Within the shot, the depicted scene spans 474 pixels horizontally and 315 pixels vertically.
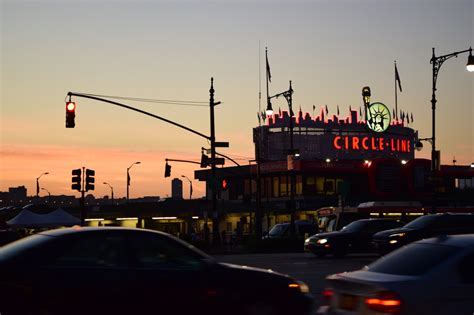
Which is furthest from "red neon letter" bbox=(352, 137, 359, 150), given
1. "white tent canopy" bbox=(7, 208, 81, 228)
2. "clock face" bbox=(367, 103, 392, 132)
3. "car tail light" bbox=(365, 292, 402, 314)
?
"car tail light" bbox=(365, 292, 402, 314)

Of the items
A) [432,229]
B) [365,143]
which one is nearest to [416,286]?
[432,229]

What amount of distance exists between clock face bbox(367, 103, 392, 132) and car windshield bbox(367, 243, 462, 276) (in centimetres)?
7471

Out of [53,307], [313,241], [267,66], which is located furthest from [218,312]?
[267,66]

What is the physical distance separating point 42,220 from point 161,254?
35560mm

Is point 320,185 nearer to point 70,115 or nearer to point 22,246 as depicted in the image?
point 70,115

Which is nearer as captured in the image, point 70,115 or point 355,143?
point 70,115

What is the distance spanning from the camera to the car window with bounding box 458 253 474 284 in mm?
9672

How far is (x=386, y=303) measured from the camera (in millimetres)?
9195

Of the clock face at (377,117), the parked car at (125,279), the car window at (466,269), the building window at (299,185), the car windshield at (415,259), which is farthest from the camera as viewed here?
the building window at (299,185)

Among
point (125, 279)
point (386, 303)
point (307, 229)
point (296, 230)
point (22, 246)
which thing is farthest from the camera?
point (307, 229)

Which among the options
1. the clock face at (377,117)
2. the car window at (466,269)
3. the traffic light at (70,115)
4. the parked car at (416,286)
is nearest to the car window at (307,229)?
the traffic light at (70,115)

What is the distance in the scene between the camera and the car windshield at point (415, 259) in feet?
32.5

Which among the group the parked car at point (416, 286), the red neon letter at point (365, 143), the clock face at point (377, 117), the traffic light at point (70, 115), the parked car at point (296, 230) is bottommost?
the parked car at point (296, 230)

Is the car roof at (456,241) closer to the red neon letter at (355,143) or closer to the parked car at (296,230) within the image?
the parked car at (296,230)
